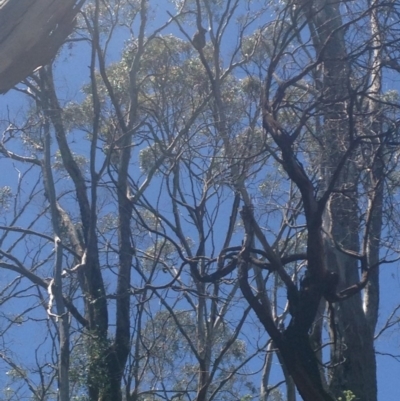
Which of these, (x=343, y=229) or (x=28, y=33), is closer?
(x=28, y=33)

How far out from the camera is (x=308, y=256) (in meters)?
6.77

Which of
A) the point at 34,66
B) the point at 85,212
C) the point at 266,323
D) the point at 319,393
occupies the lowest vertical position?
the point at 319,393

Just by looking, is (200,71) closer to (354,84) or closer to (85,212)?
(85,212)

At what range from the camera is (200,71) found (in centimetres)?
1338

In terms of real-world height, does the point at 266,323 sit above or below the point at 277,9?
below

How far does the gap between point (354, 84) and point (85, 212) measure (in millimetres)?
5578

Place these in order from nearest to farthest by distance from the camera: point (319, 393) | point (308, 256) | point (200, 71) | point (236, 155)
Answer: point (319, 393)
point (308, 256)
point (236, 155)
point (200, 71)

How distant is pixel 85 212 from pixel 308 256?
654cm

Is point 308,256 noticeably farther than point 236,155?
No

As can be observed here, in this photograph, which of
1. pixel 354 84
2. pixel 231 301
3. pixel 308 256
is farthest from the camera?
pixel 231 301

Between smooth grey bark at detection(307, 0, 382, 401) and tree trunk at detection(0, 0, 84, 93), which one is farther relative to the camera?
smooth grey bark at detection(307, 0, 382, 401)

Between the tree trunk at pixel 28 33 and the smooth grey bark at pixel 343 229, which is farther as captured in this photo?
the smooth grey bark at pixel 343 229

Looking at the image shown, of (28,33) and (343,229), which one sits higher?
(343,229)

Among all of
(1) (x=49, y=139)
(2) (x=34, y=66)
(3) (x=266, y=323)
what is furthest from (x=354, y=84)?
(1) (x=49, y=139)
